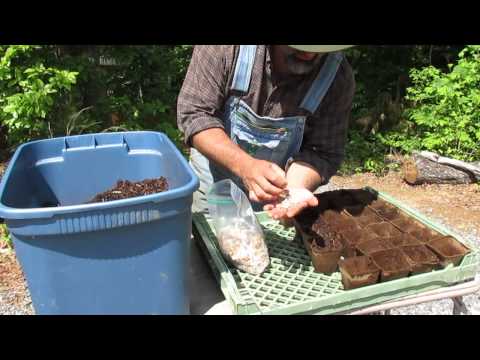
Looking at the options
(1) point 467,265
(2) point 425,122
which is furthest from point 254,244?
(2) point 425,122

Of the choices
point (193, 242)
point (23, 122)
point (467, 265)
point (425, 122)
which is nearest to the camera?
point (467, 265)

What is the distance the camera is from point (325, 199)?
5.24ft

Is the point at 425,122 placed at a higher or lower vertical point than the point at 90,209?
lower

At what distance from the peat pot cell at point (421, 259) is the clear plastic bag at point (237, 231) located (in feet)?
1.29

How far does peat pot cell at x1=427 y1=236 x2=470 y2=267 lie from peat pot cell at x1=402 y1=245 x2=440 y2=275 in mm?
18

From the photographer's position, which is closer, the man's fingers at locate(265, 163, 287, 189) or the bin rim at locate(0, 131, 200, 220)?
the bin rim at locate(0, 131, 200, 220)

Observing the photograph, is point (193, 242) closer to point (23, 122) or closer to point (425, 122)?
point (23, 122)

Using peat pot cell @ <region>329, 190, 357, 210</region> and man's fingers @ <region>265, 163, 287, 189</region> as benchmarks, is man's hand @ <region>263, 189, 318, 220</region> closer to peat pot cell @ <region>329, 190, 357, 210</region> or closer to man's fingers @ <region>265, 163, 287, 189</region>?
man's fingers @ <region>265, 163, 287, 189</region>

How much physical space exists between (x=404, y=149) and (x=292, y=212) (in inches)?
172

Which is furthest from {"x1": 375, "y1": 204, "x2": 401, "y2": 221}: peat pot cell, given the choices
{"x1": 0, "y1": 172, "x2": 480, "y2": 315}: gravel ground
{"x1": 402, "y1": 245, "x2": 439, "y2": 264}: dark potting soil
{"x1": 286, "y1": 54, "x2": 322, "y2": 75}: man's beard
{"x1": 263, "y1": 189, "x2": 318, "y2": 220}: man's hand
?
{"x1": 0, "y1": 172, "x2": 480, "y2": 315}: gravel ground

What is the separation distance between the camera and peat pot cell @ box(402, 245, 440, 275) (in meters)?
1.21

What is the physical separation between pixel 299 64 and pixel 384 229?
609mm

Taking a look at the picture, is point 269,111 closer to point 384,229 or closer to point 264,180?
point 264,180

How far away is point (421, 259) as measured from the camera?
1231 mm
